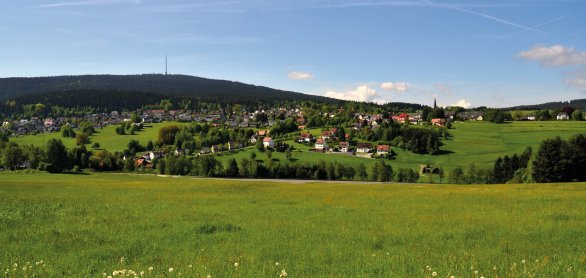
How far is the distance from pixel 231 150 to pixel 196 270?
15810cm

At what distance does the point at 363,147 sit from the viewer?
156 metres

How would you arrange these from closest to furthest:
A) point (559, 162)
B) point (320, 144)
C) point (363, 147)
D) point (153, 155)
→ 1. point (559, 162)
2. point (363, 147)
3. point (153, 155)
4. point (320, 144)

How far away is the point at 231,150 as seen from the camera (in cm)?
16575

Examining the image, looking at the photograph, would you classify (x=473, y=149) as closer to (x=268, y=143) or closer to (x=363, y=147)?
(x=363, y=147)

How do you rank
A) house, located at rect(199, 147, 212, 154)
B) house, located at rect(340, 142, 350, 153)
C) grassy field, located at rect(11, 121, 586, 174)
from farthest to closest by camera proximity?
house, located at rect(199, 147, 212, 154) < house, located at rect(340, 142, 350, 153) < grassy field, located at rect(11, 121, 586, 174)

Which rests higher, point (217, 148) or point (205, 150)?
point (217, 148)

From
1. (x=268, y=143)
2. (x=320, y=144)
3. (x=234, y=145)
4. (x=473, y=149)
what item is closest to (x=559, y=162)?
(x=473, y=149)

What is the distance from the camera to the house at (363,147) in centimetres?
15462

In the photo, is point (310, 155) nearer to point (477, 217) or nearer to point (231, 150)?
point (231, 150)

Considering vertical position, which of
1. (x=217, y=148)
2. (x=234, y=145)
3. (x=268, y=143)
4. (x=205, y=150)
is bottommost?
(x=205, y=150)

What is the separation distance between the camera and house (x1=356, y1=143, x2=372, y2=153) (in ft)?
507

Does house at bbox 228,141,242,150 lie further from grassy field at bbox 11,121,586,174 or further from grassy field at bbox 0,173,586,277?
grassy field at bbox 0,173,586,277

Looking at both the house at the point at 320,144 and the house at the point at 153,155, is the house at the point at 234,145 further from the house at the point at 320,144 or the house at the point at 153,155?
the house at the point at 320,144

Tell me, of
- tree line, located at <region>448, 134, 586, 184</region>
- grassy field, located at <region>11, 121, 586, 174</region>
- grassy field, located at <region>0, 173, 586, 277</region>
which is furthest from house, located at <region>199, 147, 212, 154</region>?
grassy field, located at <region>0, 173, 586, 277</region>
